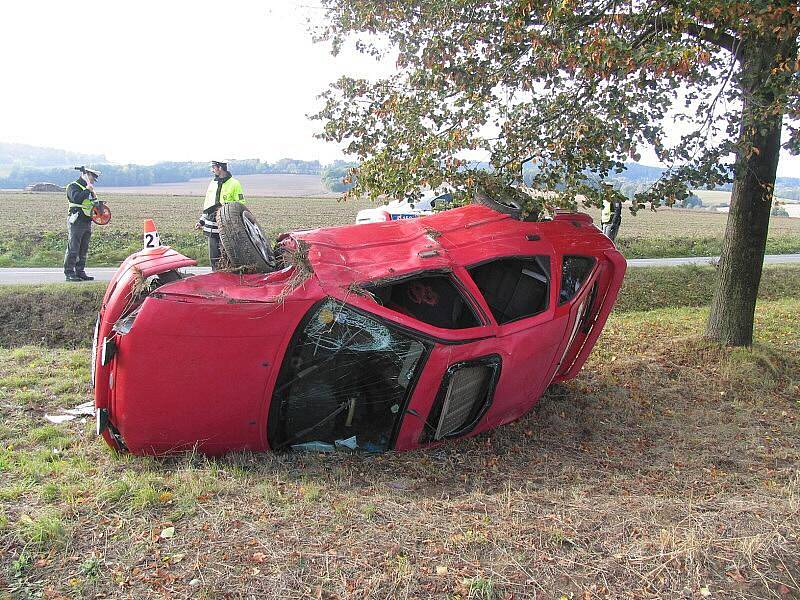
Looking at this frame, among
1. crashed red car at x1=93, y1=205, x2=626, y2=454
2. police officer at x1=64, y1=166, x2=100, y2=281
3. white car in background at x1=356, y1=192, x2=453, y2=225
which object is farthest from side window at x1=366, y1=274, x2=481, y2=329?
police officer at x1=64, y1=166, x2=100, y2=281

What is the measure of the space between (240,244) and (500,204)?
2356 millimetres

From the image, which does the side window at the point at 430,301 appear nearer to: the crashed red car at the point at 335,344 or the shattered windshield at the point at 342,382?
the crashed red car at the point at 335,344

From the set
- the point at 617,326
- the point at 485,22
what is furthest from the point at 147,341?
the point at 617,326

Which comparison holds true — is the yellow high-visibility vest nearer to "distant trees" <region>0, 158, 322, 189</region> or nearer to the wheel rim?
the wheel rim

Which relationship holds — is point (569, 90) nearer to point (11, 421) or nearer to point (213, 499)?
point (213, 499)

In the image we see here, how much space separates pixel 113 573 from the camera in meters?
2.81

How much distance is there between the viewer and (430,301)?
4.84 metres

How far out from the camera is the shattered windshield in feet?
13.1

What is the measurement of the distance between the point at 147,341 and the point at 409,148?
3.34 metres

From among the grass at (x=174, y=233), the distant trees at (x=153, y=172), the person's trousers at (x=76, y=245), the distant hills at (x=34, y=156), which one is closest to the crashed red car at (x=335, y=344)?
the person's trousers at (x=76, y=245)

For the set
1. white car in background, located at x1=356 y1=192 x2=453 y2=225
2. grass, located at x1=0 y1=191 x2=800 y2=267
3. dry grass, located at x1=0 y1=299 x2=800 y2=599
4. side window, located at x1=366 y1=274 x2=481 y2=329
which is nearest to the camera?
dry grass, located at x1=0 y1=299 x2=800 y2=599

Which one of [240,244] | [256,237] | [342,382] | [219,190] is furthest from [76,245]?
[342,382]

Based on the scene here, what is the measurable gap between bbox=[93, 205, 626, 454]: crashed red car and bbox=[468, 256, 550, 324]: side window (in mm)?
26

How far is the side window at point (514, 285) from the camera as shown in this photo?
16.2 feet
